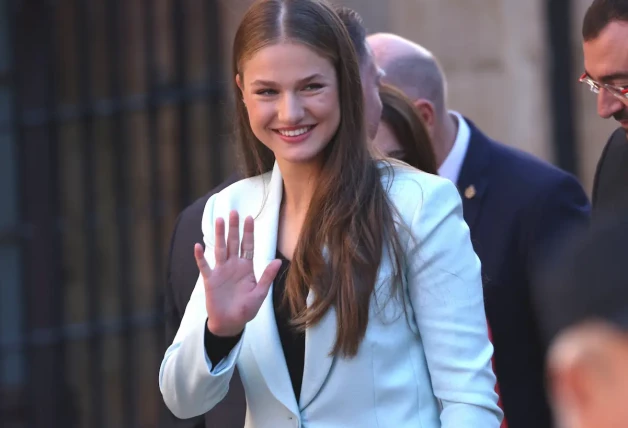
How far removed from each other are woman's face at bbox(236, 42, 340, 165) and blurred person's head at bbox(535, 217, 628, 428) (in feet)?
4.63

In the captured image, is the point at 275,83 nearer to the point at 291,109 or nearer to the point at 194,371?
the point at 291,109

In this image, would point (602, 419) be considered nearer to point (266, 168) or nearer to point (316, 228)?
point (316, 228)

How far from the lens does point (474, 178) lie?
3482 millimetres

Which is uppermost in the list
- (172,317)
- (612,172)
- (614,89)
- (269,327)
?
(614,89)

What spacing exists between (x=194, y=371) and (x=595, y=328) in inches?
56.4

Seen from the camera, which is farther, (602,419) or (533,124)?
(533,124)

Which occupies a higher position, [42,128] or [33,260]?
[42,128]

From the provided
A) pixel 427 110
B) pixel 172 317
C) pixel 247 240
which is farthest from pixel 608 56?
pixel 172 317

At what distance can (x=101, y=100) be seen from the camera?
6293 mm

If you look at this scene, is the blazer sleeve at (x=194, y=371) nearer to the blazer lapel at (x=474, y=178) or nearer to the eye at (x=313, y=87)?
the eye at (x=313, y=87)

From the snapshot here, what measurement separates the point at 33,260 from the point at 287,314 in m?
4.24

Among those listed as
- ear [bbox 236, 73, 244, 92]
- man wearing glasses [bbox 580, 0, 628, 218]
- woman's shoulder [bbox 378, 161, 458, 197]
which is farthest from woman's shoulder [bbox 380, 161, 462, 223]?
man wearing glasses [bbox 580, 0, 628, 218]

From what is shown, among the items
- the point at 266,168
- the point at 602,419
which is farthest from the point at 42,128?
the point at 602,419

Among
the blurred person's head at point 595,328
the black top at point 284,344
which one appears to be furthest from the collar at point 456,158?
the blurred person's head at point 595,328
